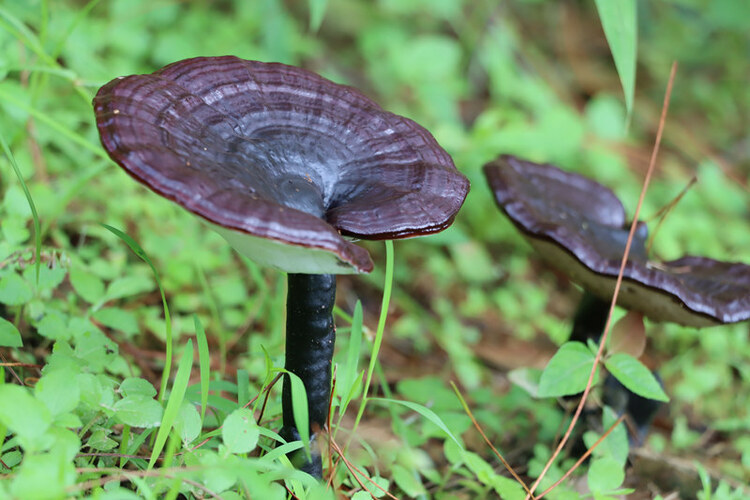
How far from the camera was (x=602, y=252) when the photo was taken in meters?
2.25

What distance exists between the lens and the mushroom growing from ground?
213 cm

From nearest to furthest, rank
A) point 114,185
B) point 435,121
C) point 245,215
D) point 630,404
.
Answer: point 245,215
point 630,404
point 114,185
point 435,121

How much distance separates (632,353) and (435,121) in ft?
8.91

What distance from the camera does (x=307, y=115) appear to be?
6.07 ft

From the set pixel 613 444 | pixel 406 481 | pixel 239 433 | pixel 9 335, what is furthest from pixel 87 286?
pixel 613 444

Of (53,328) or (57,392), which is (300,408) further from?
(53,328)

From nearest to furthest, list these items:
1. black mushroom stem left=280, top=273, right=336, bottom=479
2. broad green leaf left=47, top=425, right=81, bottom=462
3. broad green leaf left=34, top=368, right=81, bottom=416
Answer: broad green leaf left=47, top=425, right=81, bottom=462, broad green leaf left=34, top=368, right=81, bottom=416, black mushroom stem left=280, top=273, right=336, bottom=479

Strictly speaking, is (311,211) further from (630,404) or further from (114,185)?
(114,185)

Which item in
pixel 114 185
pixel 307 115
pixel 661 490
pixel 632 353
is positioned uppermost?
pixel 307 115

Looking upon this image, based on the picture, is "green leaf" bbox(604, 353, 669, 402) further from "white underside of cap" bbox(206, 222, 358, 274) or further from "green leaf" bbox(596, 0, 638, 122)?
"white underside of cap" bbox(206, 222, 358, 274)

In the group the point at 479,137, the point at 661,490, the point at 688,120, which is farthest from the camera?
the point at 688,120

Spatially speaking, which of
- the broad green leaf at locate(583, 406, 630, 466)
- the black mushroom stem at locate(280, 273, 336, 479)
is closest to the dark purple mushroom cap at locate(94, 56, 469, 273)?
the black mushroom stem at locate(280, 273, 336, 479)

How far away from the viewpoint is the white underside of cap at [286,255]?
55.0 inches

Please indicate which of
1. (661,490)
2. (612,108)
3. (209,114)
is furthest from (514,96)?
(209,114)
